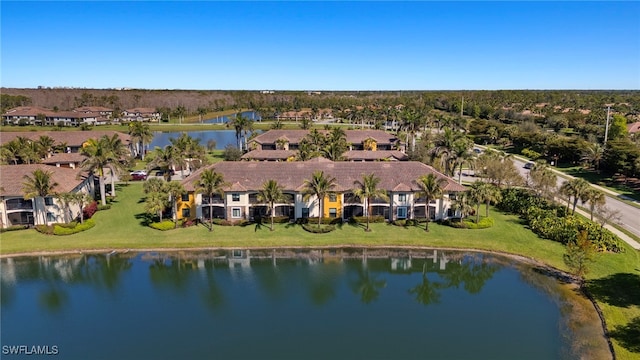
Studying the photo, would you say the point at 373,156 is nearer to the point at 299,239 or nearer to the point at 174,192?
the point at 299,239

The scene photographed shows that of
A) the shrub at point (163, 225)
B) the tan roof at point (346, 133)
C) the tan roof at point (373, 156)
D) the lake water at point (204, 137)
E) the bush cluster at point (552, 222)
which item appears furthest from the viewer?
the lake water at point (204, 137)

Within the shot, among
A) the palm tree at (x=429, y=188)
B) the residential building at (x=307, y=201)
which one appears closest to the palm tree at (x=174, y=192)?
the residential building at (x=307, y=201)

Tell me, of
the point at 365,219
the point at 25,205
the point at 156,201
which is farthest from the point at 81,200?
the point at 365,219

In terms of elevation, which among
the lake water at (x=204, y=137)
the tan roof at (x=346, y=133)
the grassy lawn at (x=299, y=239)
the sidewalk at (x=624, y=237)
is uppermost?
the tan roof at (x=346, y=133)

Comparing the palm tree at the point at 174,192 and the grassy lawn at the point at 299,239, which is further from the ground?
the palm tree at the point at 174,192

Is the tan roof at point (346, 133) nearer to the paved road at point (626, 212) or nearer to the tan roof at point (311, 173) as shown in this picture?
the paved road at point (626, 212)

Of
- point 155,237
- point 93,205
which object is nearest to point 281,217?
point 155,237

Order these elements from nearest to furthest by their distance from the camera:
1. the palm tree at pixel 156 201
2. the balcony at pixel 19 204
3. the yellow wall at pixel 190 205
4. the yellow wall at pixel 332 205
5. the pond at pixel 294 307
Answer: the pond at pixel 294 307 < the palm tree at pixel 156 201 < the balcony at pixel 19 204 < the yellow wall at pixel 190 205 < the yellow wall at pixel 332 205
